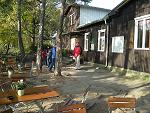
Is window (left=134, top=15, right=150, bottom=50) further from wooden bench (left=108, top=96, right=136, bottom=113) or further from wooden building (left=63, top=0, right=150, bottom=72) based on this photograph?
wooden bench (left=108, top=96, right=136, bottom=113)

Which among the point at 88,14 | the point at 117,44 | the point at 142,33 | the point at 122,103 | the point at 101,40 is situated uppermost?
the point at 88,14

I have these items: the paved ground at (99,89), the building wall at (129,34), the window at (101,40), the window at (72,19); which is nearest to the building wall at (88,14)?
the window at (72,19)

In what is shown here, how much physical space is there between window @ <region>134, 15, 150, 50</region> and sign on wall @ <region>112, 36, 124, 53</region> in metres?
1.93

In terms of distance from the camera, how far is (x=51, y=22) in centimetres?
3838

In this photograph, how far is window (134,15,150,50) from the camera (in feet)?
48.7

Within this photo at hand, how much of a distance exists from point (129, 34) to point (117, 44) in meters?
1.78

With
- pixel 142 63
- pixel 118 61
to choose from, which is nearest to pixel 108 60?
pixel 118 61

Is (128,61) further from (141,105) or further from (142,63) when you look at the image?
(141,105)

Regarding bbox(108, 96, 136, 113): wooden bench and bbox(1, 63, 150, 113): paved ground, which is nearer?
bbox(108, 96, 136, 113): wooden bench

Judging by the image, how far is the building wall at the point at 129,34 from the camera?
15234 mm

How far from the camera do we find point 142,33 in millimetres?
15305

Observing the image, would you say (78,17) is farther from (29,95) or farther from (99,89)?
(29,95)

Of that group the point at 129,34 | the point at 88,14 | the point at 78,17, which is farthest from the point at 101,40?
the point at 88,14

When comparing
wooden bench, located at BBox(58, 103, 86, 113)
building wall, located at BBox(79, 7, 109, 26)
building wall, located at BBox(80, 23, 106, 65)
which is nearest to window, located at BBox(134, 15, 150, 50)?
building wall, located at BBox(80, 23, 106, 65)
